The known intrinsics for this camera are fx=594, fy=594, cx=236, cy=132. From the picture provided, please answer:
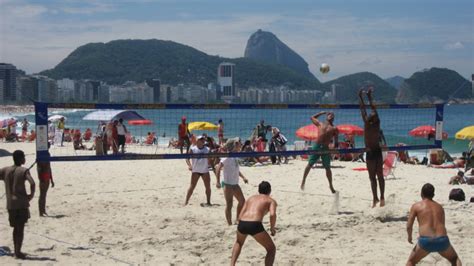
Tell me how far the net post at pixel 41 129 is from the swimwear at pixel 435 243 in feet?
15.0

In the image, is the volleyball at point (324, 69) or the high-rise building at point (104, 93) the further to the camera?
the high-rise building at point (104, 93)

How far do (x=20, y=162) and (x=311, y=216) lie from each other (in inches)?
168

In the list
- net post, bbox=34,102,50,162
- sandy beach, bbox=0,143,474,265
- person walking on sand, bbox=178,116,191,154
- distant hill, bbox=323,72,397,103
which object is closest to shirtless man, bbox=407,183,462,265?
sandy beach, bbox=0,143,474,265

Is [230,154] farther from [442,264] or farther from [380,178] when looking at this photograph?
[442,264]

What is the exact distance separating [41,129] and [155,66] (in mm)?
120389

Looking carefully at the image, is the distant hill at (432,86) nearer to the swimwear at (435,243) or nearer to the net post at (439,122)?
the net post at (439,122)

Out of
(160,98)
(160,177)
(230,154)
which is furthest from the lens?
(160,98)

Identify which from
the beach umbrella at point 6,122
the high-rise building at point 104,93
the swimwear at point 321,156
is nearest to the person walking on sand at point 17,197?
the swimwear at point 321,156

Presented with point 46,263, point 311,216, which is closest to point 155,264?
point 46,263

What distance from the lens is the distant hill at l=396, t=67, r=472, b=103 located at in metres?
67.3

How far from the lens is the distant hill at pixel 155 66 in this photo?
120 metres

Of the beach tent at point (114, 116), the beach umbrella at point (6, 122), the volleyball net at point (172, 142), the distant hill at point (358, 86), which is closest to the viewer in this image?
the volleyball net at point (172, 142)

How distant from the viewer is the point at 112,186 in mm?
12414

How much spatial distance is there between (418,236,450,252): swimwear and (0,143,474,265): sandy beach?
1029mm
